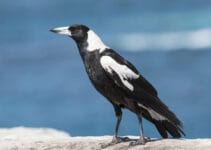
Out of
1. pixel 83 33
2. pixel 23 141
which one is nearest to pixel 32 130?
pixel 23 141

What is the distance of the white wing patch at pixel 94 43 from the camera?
31.1 ft

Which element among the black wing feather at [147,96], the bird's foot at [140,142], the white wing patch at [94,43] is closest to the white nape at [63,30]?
the white wing patch at [94,43]

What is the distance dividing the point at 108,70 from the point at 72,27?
73 cm

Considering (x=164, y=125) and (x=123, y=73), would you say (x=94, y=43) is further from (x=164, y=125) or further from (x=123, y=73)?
(x=164, y=125)

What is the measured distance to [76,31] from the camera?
968cm

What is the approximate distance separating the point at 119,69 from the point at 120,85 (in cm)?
17

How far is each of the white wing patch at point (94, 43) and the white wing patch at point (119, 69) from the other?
0.18 m

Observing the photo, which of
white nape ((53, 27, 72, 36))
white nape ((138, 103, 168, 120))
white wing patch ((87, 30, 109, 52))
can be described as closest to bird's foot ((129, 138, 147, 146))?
white nape ((138, 103, 168, 120))

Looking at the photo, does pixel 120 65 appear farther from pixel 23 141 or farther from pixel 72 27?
pixel 23 141

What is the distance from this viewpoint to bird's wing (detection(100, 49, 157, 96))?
9297 millimetres

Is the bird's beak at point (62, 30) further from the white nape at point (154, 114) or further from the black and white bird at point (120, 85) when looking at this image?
the white nape at point (154, 114)

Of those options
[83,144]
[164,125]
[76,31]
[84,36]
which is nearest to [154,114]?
[164,125]

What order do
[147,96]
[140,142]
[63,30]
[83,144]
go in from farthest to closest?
[63,30], [83,144], [147,96], [140,142]

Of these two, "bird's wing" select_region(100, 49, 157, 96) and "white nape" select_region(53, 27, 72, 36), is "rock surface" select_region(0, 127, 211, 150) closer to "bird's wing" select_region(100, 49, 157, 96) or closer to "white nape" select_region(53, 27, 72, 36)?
"bird's wing" select_region(100, 49, 157, 96)
